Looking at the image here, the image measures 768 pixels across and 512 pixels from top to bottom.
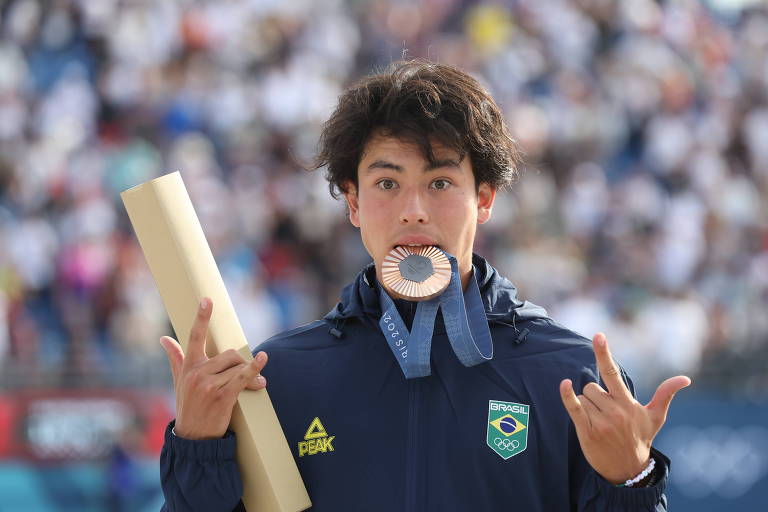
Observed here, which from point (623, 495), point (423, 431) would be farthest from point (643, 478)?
point (423, 431)

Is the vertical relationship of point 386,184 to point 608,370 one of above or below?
above

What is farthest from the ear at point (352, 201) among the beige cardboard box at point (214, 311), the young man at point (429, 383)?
the beige cardboard box at point (214, 311)

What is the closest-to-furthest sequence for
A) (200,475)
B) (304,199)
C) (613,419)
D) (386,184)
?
(613,419), (200,475), (386,184), (304,199)

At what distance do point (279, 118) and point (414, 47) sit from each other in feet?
7.85

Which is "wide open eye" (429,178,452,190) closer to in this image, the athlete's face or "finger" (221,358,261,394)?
the athlete's face

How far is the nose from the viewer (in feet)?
9.02

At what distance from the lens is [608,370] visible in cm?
249

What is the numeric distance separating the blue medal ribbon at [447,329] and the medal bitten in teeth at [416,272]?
0.10 ft

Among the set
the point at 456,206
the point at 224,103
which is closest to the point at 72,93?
the point at 224,103

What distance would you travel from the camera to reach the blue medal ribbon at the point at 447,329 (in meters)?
2.69

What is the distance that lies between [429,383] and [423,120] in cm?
66

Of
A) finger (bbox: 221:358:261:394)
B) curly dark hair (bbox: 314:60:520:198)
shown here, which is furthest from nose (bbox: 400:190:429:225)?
finger (bbox: 221:358:261:394)

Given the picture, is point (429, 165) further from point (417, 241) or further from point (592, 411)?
point (592, 411)

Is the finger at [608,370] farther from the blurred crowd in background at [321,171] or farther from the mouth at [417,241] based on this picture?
the blurred crowd in background at [321,171]
